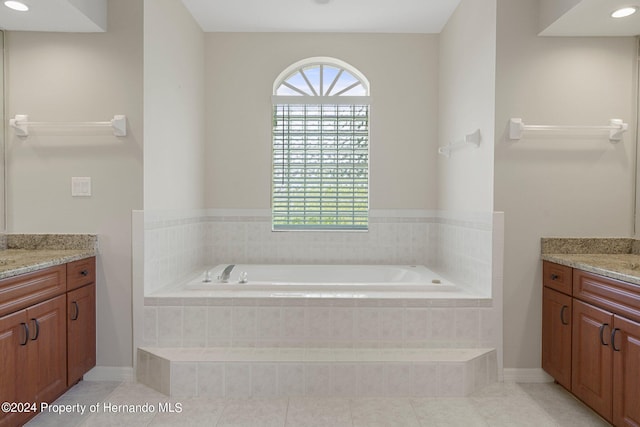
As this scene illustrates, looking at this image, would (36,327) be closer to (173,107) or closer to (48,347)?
(48,347)

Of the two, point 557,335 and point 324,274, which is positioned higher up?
point 324,274

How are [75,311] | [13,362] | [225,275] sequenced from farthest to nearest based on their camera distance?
[225,275], [75,311], [13,362]

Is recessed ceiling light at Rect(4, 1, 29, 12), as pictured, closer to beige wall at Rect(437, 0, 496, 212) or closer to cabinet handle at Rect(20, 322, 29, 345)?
cabinet handle at Rect(20, 322, 29, 345)

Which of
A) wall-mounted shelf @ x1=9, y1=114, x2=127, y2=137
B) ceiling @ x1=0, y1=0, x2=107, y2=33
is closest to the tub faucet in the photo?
wall-mounted shelf @ x1=9, y1=114, x2=127, y2=137

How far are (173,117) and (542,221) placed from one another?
105 inches

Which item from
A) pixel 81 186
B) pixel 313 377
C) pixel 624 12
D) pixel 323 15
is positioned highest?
pixel 323 15

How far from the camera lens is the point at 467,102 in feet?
10.4

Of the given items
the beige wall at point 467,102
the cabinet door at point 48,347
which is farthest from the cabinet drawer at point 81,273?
the beige wall at point 467,102

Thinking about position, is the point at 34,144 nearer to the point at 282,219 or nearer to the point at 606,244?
the point at 282,219

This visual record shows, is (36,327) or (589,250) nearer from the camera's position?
(36,327)

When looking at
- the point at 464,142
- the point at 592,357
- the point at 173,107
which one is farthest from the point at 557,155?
the point at 173,107

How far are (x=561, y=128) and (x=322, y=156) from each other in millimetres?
1979

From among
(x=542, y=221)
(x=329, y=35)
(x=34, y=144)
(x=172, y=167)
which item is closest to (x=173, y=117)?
(x=172, y=167)

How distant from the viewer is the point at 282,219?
3.97 metres
